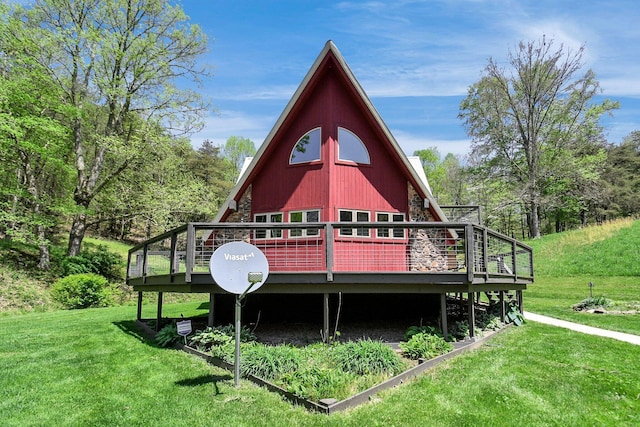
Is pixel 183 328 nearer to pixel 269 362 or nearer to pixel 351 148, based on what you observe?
pixel 269 362

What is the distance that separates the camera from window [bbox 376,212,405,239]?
11.1 meters

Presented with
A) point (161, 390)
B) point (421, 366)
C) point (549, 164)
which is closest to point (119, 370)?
point (161, 390)

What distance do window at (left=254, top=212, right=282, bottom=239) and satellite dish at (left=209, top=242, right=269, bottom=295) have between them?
4.40m

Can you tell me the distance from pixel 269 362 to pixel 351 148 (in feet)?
22.2

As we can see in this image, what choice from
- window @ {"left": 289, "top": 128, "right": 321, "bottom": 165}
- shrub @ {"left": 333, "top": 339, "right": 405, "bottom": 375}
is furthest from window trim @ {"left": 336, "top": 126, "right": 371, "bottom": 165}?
shrub @ {"left": 333, "top": 339, "right": 405, "bottom": 375}

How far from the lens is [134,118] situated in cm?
2375

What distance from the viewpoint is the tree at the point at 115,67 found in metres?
19.6

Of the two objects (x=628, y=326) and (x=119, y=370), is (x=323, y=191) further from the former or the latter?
(x=628, y=326)

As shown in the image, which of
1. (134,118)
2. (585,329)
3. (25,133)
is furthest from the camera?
(134,118)

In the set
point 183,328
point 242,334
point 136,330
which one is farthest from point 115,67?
point 242,334

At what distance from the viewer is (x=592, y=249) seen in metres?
22.1

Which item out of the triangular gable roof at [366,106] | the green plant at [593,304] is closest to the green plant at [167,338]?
the triangular gable roof at [366,106]

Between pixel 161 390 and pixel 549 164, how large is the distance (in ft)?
106

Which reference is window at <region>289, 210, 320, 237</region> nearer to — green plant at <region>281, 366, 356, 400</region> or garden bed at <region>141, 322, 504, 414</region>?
garden bed at <region>141, 322, 504, 414</region>
